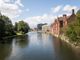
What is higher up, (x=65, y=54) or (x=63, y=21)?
(x=63, y=21)

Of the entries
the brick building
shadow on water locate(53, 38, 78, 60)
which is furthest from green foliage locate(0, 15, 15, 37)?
shadow on water locate(53, 38, 78, 60)

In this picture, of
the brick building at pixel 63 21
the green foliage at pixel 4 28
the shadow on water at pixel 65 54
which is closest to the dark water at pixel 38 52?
the shadow on water at pixel 65 54

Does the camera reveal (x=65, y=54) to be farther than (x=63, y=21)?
No

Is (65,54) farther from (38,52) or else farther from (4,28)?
(4,28)

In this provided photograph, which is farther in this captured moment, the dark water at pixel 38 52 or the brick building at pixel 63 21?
the brick building at pixel 63 21

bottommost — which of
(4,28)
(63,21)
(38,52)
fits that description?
(38,52)

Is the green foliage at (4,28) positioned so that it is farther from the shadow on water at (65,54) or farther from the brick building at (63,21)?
the shadow on water at (65,54)

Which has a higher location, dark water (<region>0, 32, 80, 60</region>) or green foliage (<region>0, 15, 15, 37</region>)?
green foliage (<region>0, 15, 15, 37</region>)

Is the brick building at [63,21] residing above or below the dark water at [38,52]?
above

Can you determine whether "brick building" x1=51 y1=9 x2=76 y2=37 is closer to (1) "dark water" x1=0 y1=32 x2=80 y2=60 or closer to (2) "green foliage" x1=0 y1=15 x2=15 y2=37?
(2) "green foliage" x1=0 y1=15 x2=15 y2=37

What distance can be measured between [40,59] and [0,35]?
2276 inches

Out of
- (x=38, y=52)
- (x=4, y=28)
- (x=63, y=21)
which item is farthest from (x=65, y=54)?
(x=63, y=21)

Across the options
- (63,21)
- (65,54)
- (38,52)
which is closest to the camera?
(65,54)

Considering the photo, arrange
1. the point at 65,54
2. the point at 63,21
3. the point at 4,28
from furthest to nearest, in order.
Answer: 1. the point at 63,21
2. the point at 4,28
3. the point at 65,54
